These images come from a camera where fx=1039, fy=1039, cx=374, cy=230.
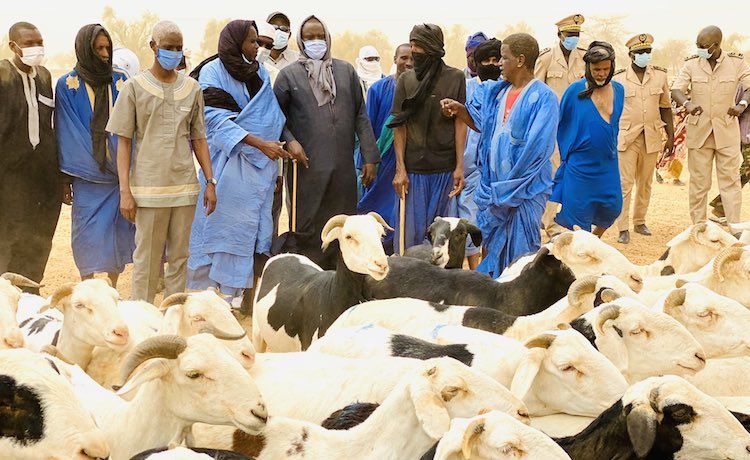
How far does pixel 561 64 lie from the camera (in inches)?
489

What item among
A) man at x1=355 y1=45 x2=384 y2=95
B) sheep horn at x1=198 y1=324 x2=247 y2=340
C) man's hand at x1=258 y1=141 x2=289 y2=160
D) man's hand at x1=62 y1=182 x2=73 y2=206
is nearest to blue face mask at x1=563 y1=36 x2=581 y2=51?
man at x1=355 y1=45 x2=384 y2=95

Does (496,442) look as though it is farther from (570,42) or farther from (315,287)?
(570,42)

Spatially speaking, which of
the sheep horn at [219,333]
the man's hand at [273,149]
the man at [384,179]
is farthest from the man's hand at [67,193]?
the sheep horn at [219,333]

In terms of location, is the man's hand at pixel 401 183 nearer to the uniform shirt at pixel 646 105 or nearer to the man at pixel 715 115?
the uniform shirt at pixel 646 105

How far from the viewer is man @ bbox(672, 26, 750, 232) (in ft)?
38.5

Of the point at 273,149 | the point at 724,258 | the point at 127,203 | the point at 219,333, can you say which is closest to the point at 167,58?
the point at 127,203

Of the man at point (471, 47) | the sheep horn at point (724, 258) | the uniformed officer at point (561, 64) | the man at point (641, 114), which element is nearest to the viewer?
the sheep horn at point (724, 258)

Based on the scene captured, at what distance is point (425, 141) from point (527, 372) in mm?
4706

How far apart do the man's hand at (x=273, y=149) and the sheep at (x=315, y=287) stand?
131 cm

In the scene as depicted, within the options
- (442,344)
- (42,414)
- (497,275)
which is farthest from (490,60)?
(42,414)

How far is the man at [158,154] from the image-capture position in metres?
7.28

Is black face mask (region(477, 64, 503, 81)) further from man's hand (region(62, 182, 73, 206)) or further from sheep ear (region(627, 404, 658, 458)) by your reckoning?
sheep ear (region(627, 404, 658, 458))

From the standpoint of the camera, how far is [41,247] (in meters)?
8.23

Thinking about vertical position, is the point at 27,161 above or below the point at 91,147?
below
